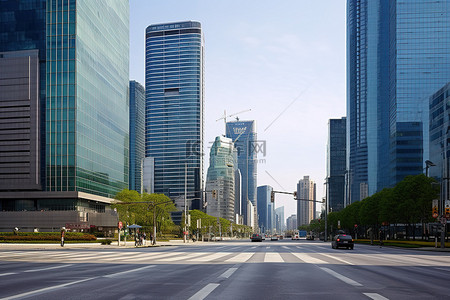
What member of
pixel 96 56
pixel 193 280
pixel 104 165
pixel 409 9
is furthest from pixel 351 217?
pixel 193 280

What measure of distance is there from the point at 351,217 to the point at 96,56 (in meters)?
75.6

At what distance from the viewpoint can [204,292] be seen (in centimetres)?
1313

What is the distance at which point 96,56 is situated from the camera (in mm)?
125250

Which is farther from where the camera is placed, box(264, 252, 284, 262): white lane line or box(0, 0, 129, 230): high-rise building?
box(0, 0, 129, 230): high-rise building

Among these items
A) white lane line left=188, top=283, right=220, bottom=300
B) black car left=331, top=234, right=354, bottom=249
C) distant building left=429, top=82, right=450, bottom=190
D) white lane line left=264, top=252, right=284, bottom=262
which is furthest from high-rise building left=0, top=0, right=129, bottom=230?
white lane line left=188, top=283, right=220, bottom=300

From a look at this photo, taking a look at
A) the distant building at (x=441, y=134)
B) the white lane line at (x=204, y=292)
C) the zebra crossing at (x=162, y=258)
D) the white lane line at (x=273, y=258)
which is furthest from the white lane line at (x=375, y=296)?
the distant building at (x=441, y=134)

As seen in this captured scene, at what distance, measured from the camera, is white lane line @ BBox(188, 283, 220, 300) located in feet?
39.7

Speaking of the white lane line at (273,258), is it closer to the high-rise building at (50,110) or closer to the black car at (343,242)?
the black car at (343,242)

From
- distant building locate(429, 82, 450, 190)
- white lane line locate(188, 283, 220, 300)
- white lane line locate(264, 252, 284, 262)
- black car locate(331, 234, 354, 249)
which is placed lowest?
black car locate(331, 234, 354, 249)

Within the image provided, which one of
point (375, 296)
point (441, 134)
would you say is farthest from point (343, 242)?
point (441, 134)

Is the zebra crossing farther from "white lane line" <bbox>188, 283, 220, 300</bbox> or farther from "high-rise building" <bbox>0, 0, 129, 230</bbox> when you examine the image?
"high-rise building" <bbox>0, 0, 129, 230</bbox>

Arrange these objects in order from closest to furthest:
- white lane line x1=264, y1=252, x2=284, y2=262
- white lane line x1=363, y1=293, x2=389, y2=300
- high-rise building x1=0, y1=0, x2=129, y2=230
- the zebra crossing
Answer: white lane line x1=363, y1=293, x2=389, y2=300 < the zebra crossing < white lane line x1=264, y1=252, x2=284, y2=262 < high-rise building x1=0, y1=0, x2=129, y2=230

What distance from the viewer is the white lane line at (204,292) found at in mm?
12094

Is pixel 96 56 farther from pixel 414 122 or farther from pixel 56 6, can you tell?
pixel 414 122
